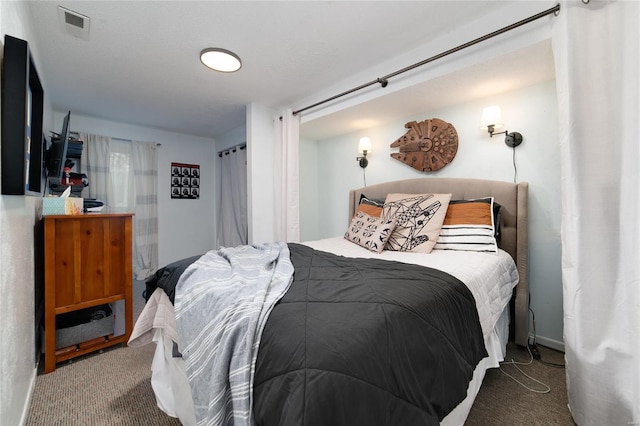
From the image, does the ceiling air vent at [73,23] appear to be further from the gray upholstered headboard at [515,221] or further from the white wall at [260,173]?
the gray upholstered headboard at [515,221]

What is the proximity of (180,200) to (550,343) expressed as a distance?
4761 millimetres

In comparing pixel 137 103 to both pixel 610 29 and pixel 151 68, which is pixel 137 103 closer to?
pixel 151 68

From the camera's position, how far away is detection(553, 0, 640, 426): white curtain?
3.53 ft

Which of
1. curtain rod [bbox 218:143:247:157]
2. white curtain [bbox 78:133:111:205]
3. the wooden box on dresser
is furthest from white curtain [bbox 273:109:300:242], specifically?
white curtain [bbox 78:133:111:205]

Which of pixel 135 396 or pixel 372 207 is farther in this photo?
pixel 372 207

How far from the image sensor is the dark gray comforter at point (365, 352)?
0.58 meters

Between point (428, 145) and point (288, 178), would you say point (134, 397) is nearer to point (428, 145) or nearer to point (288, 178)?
point (288, 178)

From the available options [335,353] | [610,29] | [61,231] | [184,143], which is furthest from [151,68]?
[610,29]

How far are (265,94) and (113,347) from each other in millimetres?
2651

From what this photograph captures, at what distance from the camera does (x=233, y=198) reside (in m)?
4.04

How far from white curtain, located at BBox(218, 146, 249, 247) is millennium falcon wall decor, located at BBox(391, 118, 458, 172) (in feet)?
7.47

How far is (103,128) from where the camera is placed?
3.49 meters

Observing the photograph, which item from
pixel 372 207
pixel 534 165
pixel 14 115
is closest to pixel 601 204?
pixel 534 165

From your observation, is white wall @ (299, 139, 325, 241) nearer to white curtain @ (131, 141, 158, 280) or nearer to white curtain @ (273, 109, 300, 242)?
white curtain @ (273, 109, 300, 242)
